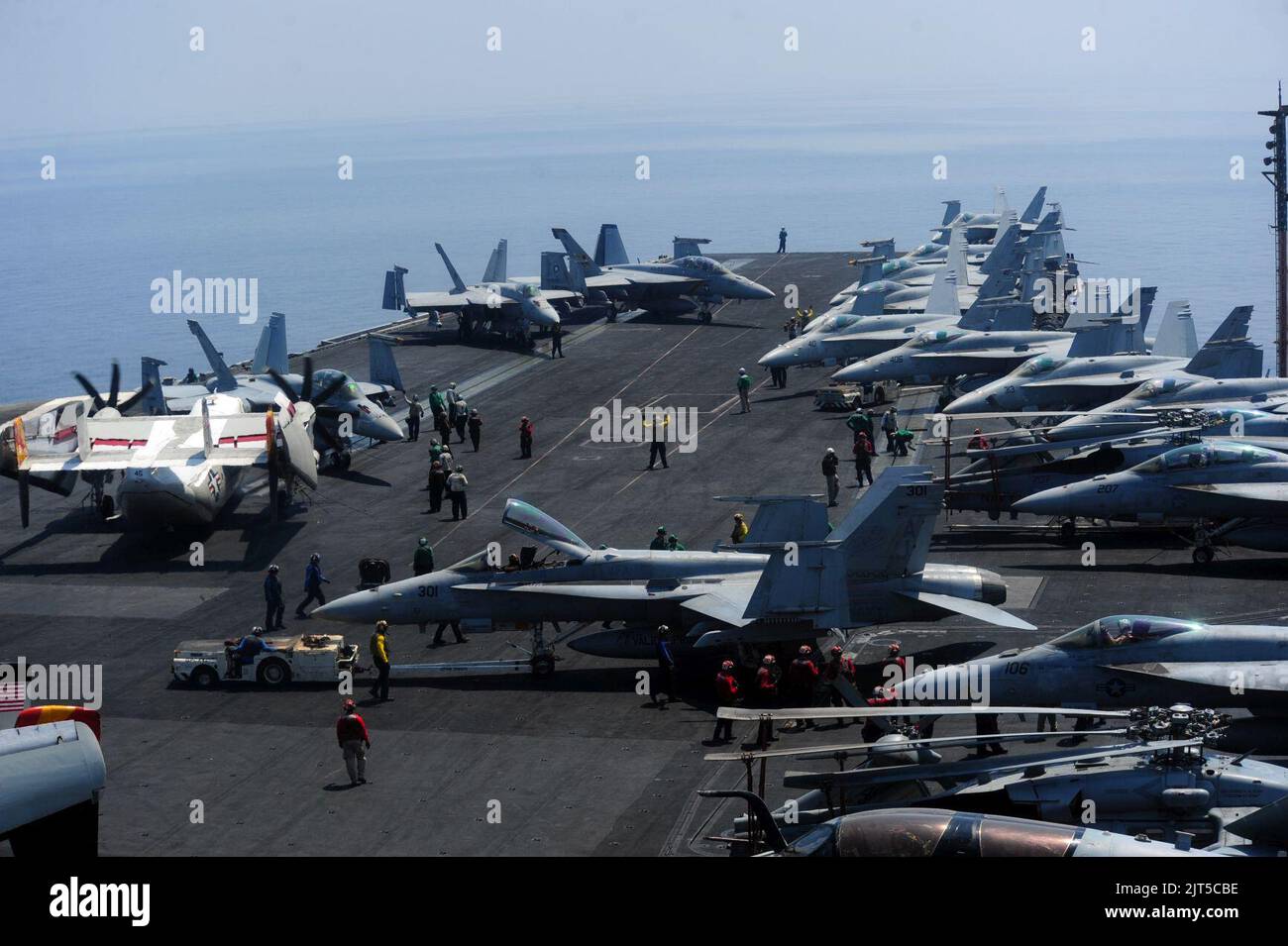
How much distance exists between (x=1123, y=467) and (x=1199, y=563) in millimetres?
4209

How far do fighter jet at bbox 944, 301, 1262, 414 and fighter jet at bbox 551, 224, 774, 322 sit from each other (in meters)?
26.8

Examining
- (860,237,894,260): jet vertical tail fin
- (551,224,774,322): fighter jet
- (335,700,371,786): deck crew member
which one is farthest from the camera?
(860,237,894,260): jet vertical tail fin

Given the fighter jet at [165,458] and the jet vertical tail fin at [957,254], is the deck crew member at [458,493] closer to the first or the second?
the fighter jet at [165,458]

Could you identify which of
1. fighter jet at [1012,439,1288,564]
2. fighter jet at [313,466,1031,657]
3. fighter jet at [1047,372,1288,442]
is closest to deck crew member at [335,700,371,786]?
fighter jet at [313,466,1031,657]

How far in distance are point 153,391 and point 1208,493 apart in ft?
107

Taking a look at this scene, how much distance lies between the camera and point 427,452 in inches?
2012

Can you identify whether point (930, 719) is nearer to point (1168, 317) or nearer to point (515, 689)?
point (515, 689)

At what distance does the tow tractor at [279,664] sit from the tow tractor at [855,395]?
1134 inches

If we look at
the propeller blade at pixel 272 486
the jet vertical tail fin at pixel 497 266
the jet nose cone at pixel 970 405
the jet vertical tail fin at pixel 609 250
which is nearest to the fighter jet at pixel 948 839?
the propeller blade at pixel 272 486

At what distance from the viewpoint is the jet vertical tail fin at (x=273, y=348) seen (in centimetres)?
5469

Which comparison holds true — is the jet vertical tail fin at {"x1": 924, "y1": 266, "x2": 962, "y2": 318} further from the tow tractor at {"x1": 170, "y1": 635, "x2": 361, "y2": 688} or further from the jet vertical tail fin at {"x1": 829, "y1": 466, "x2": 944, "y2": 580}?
the tow tractor at {"x1": 170, "y1": 635, "x2": 361, "y2": 688}

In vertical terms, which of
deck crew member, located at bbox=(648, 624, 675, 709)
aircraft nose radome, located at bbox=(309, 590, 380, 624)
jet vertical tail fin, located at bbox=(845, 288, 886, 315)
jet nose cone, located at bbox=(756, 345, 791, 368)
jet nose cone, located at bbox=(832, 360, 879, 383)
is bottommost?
deck crew member, located at bbox=(648, 624, 675, 709)

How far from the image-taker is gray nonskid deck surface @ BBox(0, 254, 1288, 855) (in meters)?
23.0
